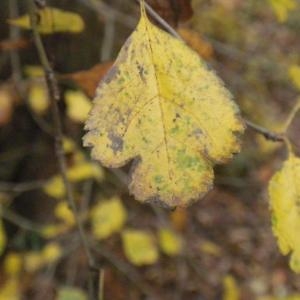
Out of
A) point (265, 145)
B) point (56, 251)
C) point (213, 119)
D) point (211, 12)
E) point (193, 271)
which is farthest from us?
point (211, 12)

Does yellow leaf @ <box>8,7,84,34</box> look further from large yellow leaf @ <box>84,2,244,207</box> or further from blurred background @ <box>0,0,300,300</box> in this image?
blurred background @ <box>0,0,300,300</box>

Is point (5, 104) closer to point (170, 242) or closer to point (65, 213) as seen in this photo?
point (65, 213)

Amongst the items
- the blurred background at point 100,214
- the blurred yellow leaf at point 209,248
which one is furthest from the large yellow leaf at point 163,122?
the blurred yellow leaf at point 209,248

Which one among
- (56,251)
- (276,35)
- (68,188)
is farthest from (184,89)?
(276,35)

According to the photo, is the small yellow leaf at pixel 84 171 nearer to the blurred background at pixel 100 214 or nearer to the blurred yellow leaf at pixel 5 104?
the blurred background at pixel 100 214

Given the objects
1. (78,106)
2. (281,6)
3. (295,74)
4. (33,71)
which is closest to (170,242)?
(78,106)

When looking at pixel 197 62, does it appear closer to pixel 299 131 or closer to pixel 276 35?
pixel 299 131

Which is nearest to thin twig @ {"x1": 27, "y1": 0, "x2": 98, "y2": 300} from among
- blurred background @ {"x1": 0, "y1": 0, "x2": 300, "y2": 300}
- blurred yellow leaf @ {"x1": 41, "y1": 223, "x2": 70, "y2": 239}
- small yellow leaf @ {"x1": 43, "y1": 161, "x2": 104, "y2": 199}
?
blurred background @ {"x1": 0, "y1": 0, "x2": 300, "y2": 300}
